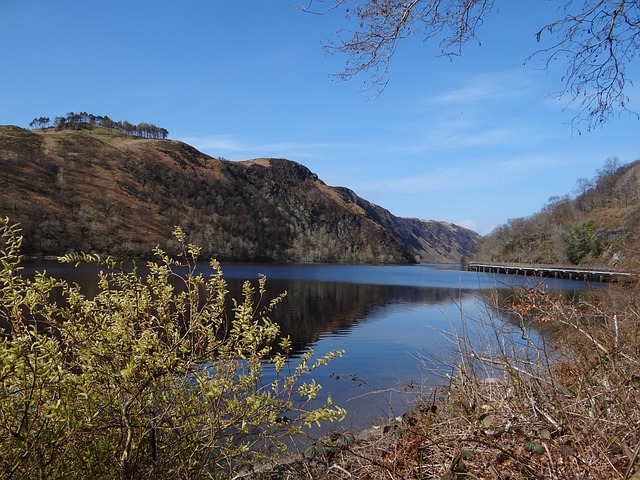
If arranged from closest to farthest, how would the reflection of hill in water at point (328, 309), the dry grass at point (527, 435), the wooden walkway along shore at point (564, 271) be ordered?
the dry grass at point (527, 435), the wooden walkway along shore at point (564, 271), the reflection of hill in water at point (328, 309)

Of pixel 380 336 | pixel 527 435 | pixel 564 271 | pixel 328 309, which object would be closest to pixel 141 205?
pixel 328 309

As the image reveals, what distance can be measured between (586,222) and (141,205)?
372 feet

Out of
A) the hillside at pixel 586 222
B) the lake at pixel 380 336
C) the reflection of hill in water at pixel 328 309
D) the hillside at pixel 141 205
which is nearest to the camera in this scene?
the lake at pixel 380 336

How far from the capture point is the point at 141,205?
133000mm

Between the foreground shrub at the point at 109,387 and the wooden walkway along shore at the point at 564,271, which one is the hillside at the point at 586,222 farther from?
the foreground shrub at the point at 109,387

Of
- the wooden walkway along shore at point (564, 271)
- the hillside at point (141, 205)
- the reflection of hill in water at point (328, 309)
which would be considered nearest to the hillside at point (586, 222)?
the wooden walkway along shore at point (564, 271)

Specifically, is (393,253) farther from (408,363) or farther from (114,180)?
(408,363)

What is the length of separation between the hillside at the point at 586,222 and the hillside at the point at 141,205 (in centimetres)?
6215

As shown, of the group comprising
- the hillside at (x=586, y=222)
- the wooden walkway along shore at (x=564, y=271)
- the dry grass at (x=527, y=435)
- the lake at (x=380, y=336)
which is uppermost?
the hillside at (x=586, y=222)

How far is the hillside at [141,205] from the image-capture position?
10156cm

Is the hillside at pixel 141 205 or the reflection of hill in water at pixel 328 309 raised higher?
the hillside at pixel 141 205

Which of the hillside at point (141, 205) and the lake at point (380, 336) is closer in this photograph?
the lake at point (380, 336)

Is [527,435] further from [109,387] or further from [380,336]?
[380,336]

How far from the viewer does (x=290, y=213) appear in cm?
19725
